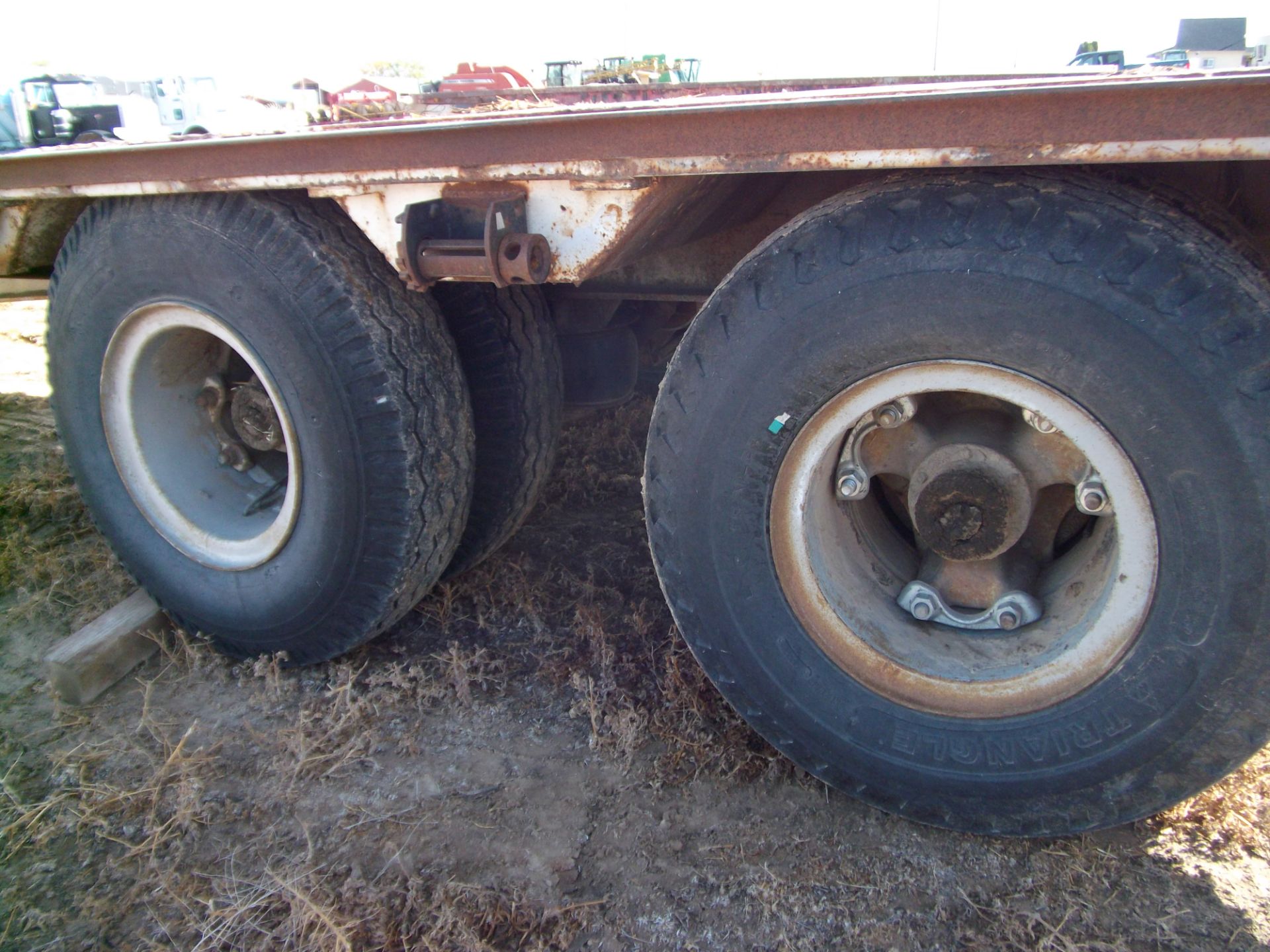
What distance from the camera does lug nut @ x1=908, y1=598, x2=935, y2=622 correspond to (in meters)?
2.06

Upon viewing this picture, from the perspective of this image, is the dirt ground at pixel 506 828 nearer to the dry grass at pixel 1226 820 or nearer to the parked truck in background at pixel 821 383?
the dry grass at pixel 1226 820

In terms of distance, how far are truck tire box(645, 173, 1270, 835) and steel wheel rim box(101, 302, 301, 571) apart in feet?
4.45

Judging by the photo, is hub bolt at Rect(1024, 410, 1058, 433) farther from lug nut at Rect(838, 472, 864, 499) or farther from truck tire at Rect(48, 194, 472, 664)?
truck tire at Rect(48, 194, 472, 664)

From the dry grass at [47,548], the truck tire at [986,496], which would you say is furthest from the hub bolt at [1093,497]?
the dry grass at [47,548]

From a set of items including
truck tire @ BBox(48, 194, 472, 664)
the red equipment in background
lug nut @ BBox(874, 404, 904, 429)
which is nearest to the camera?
lug nut @ BBox(874, 404, 904, 429)

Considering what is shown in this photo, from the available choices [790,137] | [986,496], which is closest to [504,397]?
[790,137]

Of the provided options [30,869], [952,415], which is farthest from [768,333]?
[30,869]

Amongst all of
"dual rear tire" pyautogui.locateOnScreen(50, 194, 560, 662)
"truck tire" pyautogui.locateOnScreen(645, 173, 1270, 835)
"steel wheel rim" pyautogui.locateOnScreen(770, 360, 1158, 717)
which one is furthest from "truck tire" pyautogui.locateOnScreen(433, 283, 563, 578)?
"steel wheel rim" pyautogui.locateOnScreen(770, 360, 1158, 717)

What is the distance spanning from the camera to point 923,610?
2.06 metres

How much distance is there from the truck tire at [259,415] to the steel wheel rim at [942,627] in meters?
1.00

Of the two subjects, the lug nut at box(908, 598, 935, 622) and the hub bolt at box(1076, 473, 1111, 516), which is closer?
the hub bolt at box(1076, 473, 1111, 516)

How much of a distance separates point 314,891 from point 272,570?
3.23ft

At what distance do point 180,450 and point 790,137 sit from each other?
2.17m

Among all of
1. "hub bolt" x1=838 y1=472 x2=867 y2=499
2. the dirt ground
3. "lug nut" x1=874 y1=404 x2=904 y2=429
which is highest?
"lug nut" x1=874 y1=404 x2=904 y2=429
